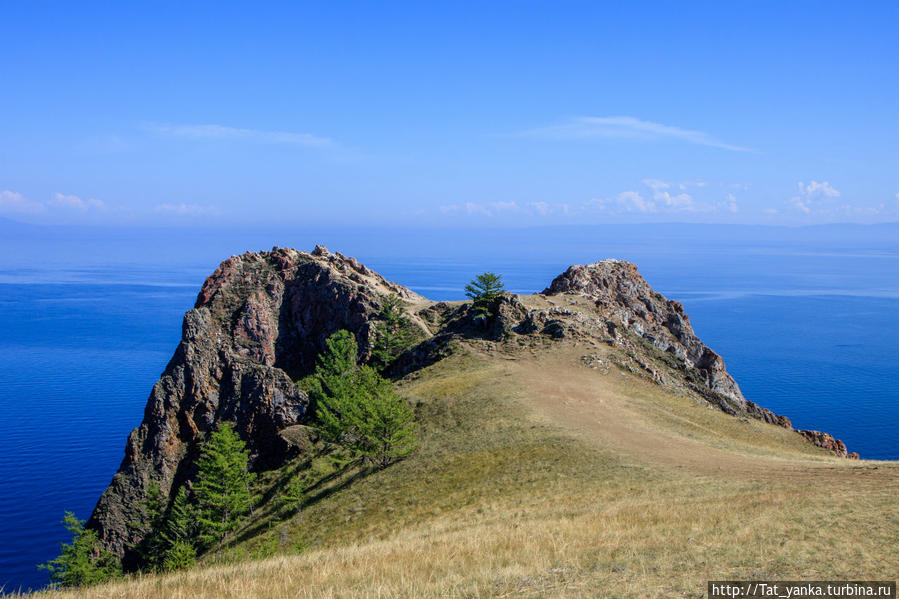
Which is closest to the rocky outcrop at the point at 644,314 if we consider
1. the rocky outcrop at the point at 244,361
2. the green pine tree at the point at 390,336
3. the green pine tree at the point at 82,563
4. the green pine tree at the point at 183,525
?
the green pine tree at the point at 390,336

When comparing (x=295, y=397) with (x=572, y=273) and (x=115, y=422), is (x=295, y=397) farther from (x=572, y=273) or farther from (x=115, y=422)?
(x=115, y=422)

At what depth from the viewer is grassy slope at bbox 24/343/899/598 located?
14359mm

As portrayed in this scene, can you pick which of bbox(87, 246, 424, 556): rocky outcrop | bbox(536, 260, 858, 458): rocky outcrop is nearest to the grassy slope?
bbox(536, 260, 858, 458): rocky outcrop

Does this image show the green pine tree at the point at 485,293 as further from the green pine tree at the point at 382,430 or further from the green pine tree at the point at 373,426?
the green pine tree at the point at 382,430

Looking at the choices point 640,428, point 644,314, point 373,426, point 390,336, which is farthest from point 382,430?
point 644,314

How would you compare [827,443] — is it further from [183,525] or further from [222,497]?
[183,525]

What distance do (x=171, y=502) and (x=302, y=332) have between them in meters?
42.9

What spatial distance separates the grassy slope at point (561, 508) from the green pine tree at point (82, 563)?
659 inches

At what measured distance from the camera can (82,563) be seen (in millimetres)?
49250

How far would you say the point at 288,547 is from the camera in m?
35.4

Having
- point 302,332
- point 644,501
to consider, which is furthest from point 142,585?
point 302,332

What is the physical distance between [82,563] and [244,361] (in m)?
36.6

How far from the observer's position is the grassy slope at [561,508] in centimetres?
1436

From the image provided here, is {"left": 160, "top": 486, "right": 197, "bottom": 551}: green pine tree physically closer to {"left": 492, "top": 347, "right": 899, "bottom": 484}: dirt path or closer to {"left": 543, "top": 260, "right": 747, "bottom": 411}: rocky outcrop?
{"left": 492, "top": 347, "right": 899, "bottom": 484}: dirt path
